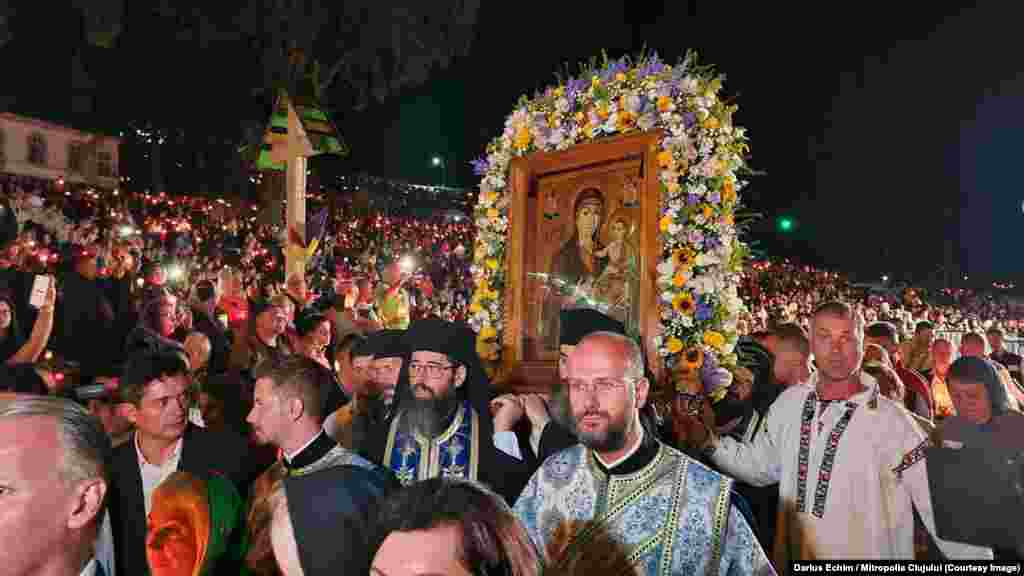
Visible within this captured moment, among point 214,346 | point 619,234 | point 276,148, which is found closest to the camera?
point 619,234

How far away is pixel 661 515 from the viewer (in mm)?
2727

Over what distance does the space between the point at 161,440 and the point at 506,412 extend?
190cm

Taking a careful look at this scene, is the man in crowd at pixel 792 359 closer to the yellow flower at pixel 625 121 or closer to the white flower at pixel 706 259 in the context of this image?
the white flower at pixel 706 259

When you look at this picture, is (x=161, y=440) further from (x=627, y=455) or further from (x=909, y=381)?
(x=909, y=381)

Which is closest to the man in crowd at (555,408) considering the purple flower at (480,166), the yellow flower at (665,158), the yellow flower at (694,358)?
the yellow flower at (694,358)

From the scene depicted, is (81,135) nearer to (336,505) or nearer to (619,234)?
(619,234)

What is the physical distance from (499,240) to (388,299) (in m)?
3.24

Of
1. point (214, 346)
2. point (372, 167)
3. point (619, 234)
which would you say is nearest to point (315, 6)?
point (372, 167)

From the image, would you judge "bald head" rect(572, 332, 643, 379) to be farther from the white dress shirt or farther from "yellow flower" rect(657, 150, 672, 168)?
"yellow flower" rect(657, 150, 672, 168)

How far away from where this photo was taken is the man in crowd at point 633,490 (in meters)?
2.65

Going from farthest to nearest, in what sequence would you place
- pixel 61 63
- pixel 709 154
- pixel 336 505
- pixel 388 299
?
pixel 61 63 → pixel 388 299 → pixel 709 154 → pixel 336 505

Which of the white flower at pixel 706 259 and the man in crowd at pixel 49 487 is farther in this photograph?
the white flower at pixel 706 259

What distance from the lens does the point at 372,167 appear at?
29297 mm

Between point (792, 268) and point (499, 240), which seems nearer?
A: point (499, 240)
